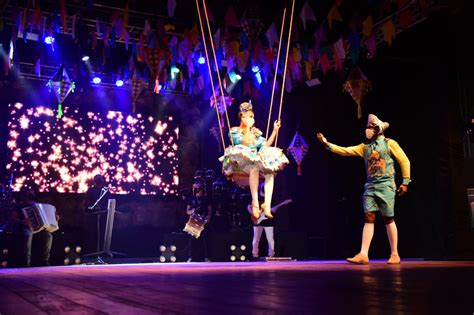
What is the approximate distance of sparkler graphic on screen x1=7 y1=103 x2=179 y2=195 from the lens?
10.4 metres

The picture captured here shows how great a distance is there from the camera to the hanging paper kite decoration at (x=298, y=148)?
9.37 metres

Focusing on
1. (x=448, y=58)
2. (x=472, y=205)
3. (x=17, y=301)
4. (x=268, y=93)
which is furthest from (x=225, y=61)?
(x=17, y=301)

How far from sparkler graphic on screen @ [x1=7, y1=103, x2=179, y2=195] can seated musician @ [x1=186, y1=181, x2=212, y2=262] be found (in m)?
2.73

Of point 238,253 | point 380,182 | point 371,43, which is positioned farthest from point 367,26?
point 238,253

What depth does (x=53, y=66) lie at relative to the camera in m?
10.0

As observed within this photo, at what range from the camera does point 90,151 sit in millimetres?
10844

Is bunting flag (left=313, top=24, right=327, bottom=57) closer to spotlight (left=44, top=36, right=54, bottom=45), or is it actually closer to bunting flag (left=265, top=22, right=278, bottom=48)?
bunting flag (left=265, top=22, right=278, bottom=48)

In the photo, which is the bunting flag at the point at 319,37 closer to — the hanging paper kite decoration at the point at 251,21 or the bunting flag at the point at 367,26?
the bunting flag at the point at 367,26

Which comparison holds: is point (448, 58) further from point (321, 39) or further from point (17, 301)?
point (17, 301)

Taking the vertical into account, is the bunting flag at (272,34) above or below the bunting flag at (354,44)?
above

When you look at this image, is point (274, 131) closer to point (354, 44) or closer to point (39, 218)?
point (354, 44)

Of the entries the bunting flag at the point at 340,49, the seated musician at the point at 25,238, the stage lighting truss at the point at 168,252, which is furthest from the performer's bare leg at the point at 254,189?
the seated musician at the point at 25,238

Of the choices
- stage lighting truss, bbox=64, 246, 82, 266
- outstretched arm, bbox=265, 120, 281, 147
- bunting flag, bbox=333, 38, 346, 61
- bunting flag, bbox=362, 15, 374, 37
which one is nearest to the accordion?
stage lighting truss, bbox=64, 246, 82, 266

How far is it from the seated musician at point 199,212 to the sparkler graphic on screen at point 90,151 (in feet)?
8.96
